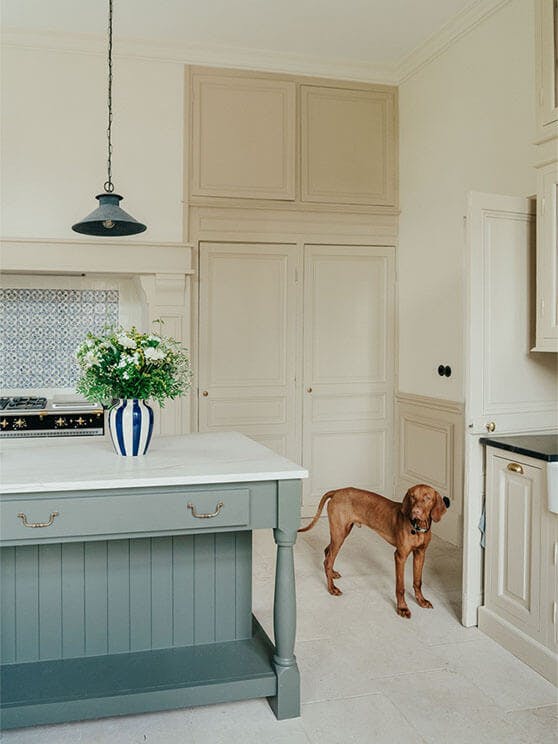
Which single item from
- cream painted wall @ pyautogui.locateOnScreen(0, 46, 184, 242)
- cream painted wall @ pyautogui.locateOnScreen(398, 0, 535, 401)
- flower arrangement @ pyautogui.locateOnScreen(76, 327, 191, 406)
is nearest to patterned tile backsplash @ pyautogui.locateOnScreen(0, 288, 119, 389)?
cream painted wall @ pyautogui.locateOnScreen(0, 46, 184, 242)

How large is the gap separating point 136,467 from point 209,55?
360 cm

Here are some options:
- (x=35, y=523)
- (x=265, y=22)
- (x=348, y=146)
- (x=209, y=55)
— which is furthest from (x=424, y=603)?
(x=209, y=55)

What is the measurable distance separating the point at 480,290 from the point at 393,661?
1.67m

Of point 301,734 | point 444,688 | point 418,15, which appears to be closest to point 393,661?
point 444,688

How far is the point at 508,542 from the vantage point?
10.3 feet

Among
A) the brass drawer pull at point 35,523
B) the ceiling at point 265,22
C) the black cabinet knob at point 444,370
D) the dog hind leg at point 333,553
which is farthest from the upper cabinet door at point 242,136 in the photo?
the brass drawer pull at point 35,523

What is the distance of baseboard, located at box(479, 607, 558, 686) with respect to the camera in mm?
2803

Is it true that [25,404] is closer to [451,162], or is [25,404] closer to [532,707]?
[451,162]

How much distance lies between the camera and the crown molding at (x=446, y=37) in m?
4.14

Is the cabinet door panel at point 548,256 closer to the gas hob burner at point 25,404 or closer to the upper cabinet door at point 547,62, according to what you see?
the upper cabinet door at point 547,62

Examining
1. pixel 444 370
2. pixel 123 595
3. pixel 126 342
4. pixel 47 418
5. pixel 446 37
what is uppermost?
pixel 446 37

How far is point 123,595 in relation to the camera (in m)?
2.61

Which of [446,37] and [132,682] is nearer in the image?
[132,682]

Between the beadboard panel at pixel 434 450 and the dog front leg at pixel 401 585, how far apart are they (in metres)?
1.18
